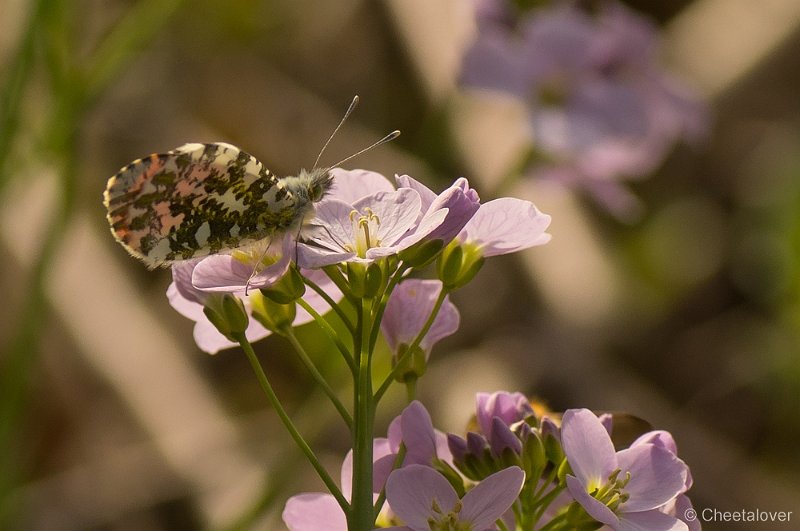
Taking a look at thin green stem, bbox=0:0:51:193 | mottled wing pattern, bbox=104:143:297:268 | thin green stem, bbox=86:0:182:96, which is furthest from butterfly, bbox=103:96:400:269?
thin green stem, bbox=86:0:182:96

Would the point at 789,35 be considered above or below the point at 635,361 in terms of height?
above

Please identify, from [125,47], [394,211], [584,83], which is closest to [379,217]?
[394,211]

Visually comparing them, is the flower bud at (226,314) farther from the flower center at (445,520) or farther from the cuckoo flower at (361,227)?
the flower center at (445,520)

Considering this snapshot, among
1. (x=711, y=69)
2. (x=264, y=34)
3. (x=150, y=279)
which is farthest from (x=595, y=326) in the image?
(x=264, y=34)

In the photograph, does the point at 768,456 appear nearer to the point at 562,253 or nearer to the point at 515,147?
the point at 562,253

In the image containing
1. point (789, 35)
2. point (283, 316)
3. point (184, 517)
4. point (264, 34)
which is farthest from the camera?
point (264, 34)

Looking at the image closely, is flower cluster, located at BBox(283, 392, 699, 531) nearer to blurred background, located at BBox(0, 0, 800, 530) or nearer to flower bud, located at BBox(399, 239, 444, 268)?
flower bud, located at BBox(399, 239, 444, 268)

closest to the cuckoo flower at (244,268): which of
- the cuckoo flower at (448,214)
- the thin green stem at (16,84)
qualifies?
the cuckoo flower at (448,214)

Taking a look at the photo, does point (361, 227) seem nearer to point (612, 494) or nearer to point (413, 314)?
point (413, 314)
